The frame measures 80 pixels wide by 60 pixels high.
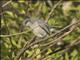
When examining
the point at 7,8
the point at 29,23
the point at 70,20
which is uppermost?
the point at 7,8

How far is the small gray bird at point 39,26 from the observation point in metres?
2.79

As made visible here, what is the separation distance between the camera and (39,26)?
→ 2.87 m

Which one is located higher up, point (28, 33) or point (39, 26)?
point (39, 26)

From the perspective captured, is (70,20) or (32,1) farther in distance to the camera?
(32,1)

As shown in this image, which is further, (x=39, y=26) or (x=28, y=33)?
(x=28, y=33)

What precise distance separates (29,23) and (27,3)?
43.4 inches

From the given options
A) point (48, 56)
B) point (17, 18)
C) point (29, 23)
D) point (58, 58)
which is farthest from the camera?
point (17, 18)

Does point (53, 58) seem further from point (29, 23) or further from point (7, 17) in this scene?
point (7, 17)

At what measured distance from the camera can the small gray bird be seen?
2.79 m

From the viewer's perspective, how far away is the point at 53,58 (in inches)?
107

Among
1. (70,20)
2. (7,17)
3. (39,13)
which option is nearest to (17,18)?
(7,17)

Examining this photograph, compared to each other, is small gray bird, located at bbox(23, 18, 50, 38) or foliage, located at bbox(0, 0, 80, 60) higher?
small gray bird, located at bbox(23, 18, 50, 38)

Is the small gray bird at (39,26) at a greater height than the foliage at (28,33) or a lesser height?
greater

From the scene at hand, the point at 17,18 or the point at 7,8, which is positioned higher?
the point at 7,8
